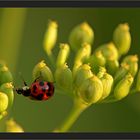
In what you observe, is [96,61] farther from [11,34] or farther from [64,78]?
[11,34]

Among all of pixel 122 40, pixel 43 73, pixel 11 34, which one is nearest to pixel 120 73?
pixel 43 73

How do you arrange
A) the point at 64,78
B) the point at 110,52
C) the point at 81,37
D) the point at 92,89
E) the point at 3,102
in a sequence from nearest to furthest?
the point at 3,102
the point at 92,89
the point at 64,78
the point at 110,52
the point at 81,37

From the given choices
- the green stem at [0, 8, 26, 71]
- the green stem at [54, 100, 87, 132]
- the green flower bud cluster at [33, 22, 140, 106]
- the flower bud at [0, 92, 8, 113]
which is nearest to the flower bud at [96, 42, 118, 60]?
the green flower bud cluster at [33, 22, 140, 106]

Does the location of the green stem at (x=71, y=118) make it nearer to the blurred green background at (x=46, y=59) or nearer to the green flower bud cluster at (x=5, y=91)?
the green flower bud cluster at (x=5, y=91)

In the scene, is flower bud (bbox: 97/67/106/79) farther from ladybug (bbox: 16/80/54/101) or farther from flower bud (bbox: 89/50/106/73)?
ladybug (bbox: 16/80/54/101)

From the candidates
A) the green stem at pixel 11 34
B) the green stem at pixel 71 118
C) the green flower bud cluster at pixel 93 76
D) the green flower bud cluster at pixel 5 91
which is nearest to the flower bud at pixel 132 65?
the green flower bud cluster at pixel 93 76
